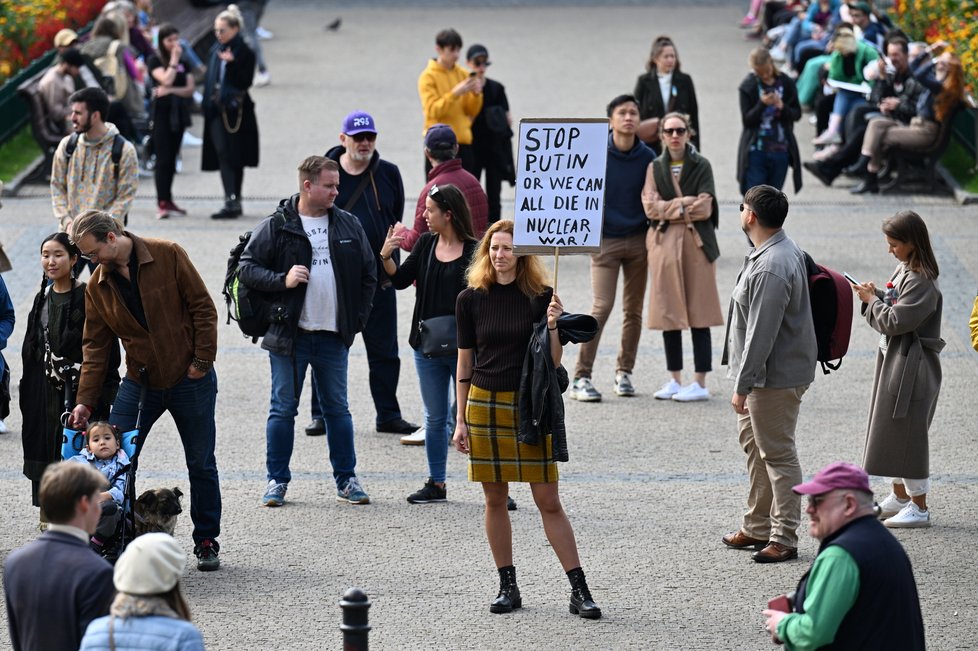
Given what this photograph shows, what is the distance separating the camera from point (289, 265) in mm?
8766

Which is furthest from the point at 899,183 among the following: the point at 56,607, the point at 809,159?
the point at 56,607

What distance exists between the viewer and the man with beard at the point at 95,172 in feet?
36.5

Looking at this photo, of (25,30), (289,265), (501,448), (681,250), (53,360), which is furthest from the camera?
(25,30)

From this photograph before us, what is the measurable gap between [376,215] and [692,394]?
271cm

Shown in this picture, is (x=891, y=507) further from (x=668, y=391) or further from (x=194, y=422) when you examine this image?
(x=194, y=422)

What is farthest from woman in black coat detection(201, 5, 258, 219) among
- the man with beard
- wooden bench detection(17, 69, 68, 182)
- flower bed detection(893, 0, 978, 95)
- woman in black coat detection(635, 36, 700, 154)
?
flower bed detection(893, 0, 978, 95)

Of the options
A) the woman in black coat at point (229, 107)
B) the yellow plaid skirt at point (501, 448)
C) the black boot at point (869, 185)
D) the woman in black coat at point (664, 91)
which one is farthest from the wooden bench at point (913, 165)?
the yellow plaid skirt at point (501, 448)

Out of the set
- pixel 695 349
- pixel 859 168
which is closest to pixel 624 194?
pixel 695 349

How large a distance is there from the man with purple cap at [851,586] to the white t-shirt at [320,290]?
13.3ft

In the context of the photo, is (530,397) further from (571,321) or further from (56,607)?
(56,607)

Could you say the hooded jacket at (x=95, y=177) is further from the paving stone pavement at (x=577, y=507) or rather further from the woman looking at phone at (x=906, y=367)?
the woman looking at phone at (x=906, y=367)

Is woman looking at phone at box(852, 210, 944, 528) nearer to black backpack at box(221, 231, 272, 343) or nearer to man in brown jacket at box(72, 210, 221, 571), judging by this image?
black backpack at box(221, 231, 272, 343)

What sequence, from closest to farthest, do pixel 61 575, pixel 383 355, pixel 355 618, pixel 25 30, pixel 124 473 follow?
pixel 61 575, pixel 355 618, pixel 124 473, pixel 383 355, pixel 25 30

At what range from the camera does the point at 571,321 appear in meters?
7.26
